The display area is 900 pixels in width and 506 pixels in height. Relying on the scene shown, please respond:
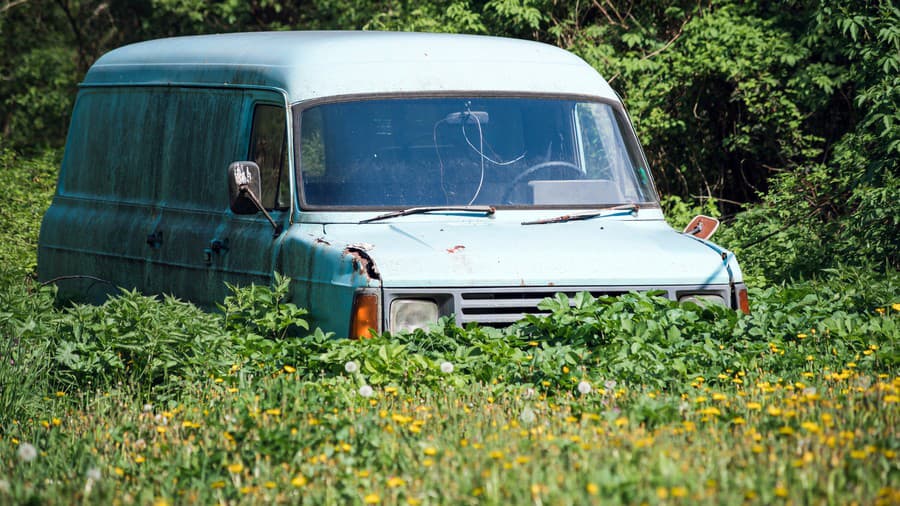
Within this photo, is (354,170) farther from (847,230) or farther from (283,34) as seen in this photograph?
(847,230)

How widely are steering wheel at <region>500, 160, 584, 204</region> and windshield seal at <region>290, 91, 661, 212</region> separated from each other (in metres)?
0.09

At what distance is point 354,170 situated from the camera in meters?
7.07

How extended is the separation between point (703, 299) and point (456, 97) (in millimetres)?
1883

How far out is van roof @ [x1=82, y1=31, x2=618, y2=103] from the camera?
737cm

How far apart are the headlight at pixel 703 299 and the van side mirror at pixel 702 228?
2.09ft

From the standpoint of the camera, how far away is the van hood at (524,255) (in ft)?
20.9

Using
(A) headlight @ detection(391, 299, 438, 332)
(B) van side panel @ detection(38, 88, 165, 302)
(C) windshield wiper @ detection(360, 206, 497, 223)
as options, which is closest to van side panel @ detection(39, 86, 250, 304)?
(B) van side panel @ detection(38, 88, 165, 302)

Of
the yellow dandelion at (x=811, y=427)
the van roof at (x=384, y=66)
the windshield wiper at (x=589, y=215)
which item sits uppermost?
the van roof at (x=384, y=66)

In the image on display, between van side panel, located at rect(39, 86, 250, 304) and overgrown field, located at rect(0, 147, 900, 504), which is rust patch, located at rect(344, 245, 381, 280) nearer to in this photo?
overgrown field, located at rect(0, 147, 900, 504)

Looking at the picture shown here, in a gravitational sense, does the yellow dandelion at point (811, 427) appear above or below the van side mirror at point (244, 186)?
below

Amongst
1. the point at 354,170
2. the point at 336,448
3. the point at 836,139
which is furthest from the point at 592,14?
the point at 336,448

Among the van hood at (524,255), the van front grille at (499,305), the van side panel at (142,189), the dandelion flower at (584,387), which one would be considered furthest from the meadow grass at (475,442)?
the van side panel at (142,189)

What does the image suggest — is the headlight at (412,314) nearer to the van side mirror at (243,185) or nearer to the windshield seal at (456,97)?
the windshield seal at (456,97)

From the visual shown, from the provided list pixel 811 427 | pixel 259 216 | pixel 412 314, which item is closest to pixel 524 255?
pixel 412 314
